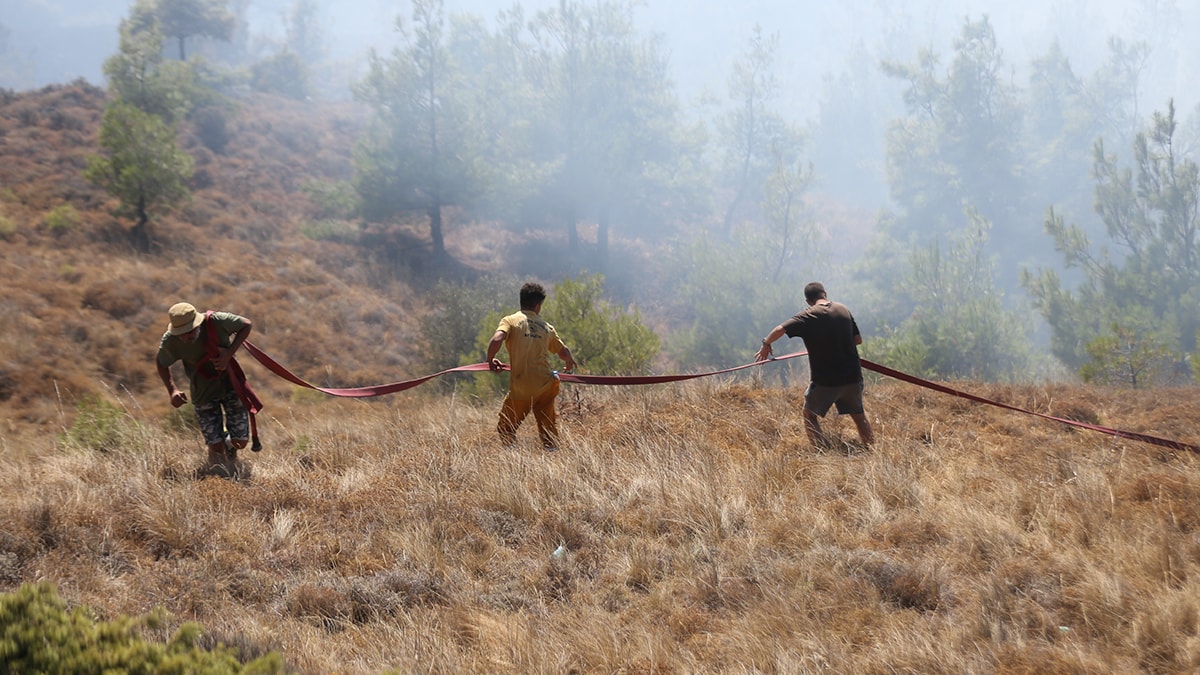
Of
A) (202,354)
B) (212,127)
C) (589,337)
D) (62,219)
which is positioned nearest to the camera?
(202,354)

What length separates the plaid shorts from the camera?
17.8 feet

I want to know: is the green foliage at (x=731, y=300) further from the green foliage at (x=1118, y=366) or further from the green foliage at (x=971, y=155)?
the green foliage at (x=971, y=155)

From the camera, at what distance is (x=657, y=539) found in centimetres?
436

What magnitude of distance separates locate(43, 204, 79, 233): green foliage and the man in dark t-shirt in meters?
26.3

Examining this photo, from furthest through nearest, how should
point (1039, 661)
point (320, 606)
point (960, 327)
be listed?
point (960, 327)
point (320, 606)
point (1039, 661)

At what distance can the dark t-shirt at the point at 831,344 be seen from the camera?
232 inches

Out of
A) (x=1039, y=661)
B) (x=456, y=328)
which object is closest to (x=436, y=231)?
(x=456, y=328)

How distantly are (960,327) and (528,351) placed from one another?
28886 mm

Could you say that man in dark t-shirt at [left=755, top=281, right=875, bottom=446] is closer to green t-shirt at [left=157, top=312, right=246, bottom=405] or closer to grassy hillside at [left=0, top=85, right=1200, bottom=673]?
grassy hillside at [left=0, top=85, right=1200, bottom=673]

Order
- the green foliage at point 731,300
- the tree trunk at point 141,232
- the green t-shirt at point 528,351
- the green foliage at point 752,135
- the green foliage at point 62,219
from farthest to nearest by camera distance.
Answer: the green foliage at point 752,135 → the green foliage at point 731,300 → the tree trunk at point 141,232 → the green foliage at point 62,219 → the green t-shirt at point 528,351

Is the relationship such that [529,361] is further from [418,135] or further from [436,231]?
[418,135]

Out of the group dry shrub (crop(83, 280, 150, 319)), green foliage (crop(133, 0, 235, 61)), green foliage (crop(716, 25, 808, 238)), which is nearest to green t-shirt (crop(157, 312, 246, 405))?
dry shrub (crop(83, 280, 150, 319))

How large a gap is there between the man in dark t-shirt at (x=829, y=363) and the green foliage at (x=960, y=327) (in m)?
19.2

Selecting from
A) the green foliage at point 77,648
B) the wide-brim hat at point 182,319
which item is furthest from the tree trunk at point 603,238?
the green foliage at point 77,648
